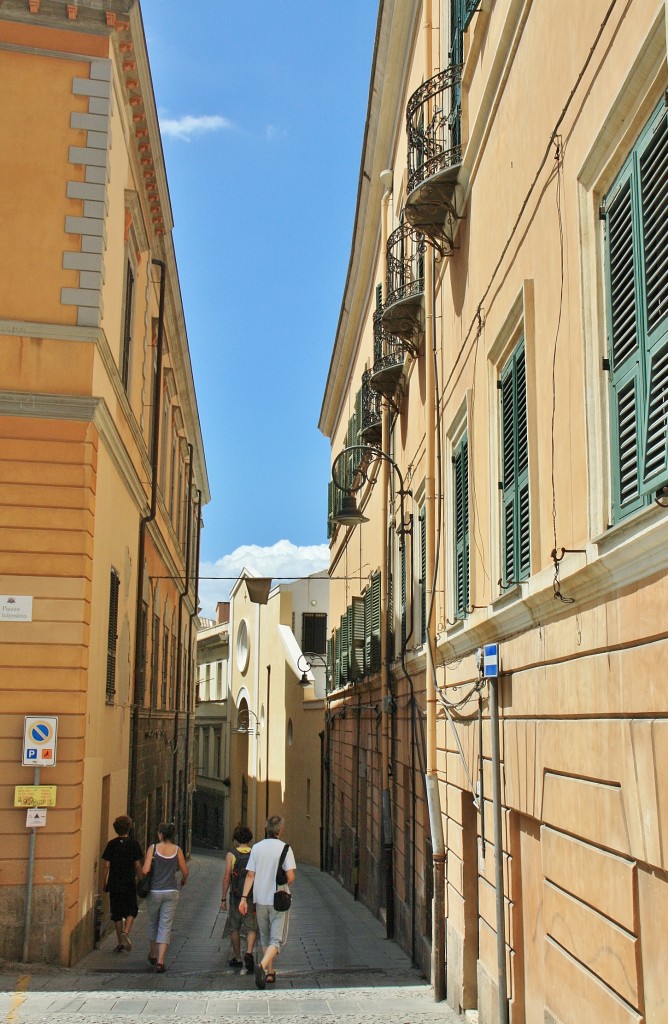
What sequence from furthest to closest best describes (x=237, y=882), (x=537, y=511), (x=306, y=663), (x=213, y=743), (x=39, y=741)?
(x=213, y=743)
(x=306, y=663)
(x=39, y=741)
(x=237, y=882)
(x=537, y=511)

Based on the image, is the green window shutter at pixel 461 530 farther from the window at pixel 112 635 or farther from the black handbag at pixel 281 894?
the window at pixel 112 635

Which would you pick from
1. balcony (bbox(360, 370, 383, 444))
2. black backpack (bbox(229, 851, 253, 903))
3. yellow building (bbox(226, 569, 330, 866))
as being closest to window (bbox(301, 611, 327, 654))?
yellow building (bbox(226, 569, 330, 866))

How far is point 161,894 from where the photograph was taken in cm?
1170

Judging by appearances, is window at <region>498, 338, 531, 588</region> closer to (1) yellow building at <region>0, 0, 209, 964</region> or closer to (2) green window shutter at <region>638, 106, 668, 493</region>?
(2) green window shutter at <region>638, 106, 668, 493</region>

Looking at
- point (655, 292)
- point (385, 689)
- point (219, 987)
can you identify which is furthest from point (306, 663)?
point (655, 292)

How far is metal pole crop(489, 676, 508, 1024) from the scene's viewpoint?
771 centimetres

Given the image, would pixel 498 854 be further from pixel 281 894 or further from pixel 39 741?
pixel 39 741

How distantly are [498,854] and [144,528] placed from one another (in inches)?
489

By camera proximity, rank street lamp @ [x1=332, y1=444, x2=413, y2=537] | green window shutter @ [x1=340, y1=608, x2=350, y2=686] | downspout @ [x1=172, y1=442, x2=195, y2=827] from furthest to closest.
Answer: downspout @ [x1=172, y1=442, x2=195, y2=827] < green window shutter @ [x1=340, y1=608, x2=350, y2=686] < street lamp @ [x1=332, y1=444, x2=413, y2=537]

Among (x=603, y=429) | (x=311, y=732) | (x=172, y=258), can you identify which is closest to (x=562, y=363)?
(x=603, y=429)

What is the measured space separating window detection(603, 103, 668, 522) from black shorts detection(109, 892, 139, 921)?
952 cm

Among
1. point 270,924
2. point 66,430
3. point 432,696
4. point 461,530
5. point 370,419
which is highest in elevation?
point 370,419

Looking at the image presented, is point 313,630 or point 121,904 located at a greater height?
point 313,630

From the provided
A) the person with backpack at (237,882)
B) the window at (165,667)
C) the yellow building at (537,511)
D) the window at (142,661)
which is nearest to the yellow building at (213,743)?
the window at (165,667)
